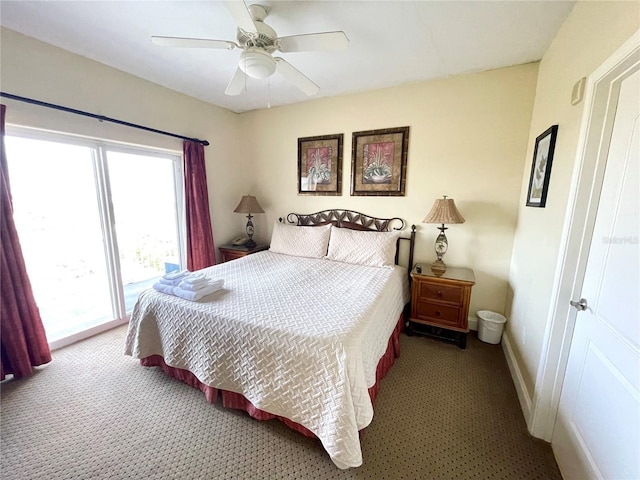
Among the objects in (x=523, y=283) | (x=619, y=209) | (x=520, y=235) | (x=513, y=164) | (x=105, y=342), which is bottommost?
(x=105, y=342)

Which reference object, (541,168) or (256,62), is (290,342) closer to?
(256,62)

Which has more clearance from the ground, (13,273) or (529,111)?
(529,111)

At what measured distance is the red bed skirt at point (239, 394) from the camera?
154 centimetres

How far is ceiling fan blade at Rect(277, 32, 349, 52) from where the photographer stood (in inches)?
54.8

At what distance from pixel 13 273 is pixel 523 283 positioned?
3989 mm

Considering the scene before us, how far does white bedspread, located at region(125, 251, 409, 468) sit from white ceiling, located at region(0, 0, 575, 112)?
1.94 meters

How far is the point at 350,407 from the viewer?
124 cm

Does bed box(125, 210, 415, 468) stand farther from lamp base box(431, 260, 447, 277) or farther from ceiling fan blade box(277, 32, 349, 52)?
ceiling fan blade box(277, 32, 349, 52)

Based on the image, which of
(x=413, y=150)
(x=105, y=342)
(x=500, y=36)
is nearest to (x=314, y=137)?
(x=413, y=150)

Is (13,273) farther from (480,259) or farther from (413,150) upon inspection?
(480,259)

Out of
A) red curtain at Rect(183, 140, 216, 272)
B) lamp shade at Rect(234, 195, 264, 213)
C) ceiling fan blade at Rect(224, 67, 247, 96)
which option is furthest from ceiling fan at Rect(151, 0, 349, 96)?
lamp shade at Rect(234, 195, 264, 213)

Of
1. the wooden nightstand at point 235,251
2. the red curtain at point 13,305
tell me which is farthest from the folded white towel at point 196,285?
the wooden nightstand at point 235,251

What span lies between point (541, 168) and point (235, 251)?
3306 millimetres

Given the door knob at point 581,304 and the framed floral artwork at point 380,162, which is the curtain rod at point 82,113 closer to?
the framed floral artwork at point 380,162
